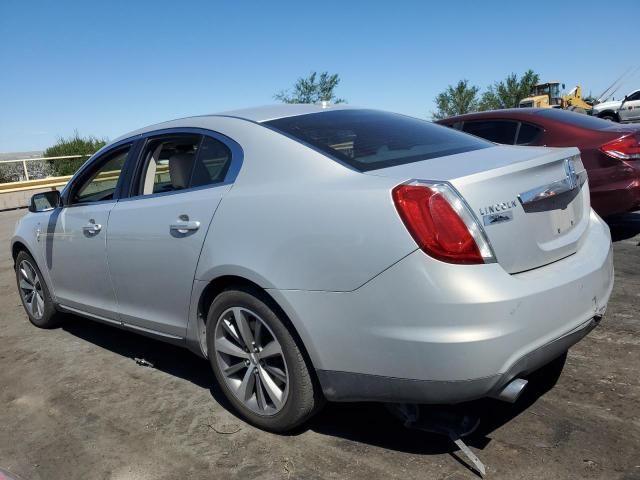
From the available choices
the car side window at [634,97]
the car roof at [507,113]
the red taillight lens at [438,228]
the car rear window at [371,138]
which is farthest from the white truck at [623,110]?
the red taillight lens at [438,228]

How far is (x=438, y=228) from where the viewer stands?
7.63 ft

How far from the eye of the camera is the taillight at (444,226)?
2.31 meters

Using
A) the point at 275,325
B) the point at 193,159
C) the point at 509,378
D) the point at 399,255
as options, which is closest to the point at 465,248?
the point at 399,255

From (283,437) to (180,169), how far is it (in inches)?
65.5

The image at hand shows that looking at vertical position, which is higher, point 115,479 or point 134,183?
point 134,183

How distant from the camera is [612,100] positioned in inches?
1193

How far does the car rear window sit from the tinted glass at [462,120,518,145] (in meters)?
3.52

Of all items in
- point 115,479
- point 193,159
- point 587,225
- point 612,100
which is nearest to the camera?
point 115,479

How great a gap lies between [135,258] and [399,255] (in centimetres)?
188

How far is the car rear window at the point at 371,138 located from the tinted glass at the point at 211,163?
31cm

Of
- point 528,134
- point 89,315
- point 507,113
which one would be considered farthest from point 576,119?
point 89,315

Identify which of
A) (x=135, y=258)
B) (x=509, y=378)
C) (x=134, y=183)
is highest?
(x=134, y=183)

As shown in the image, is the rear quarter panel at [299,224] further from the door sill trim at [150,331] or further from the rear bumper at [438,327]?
the door sill trim at [150,331]

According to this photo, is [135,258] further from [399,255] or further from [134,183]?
[399,255]
